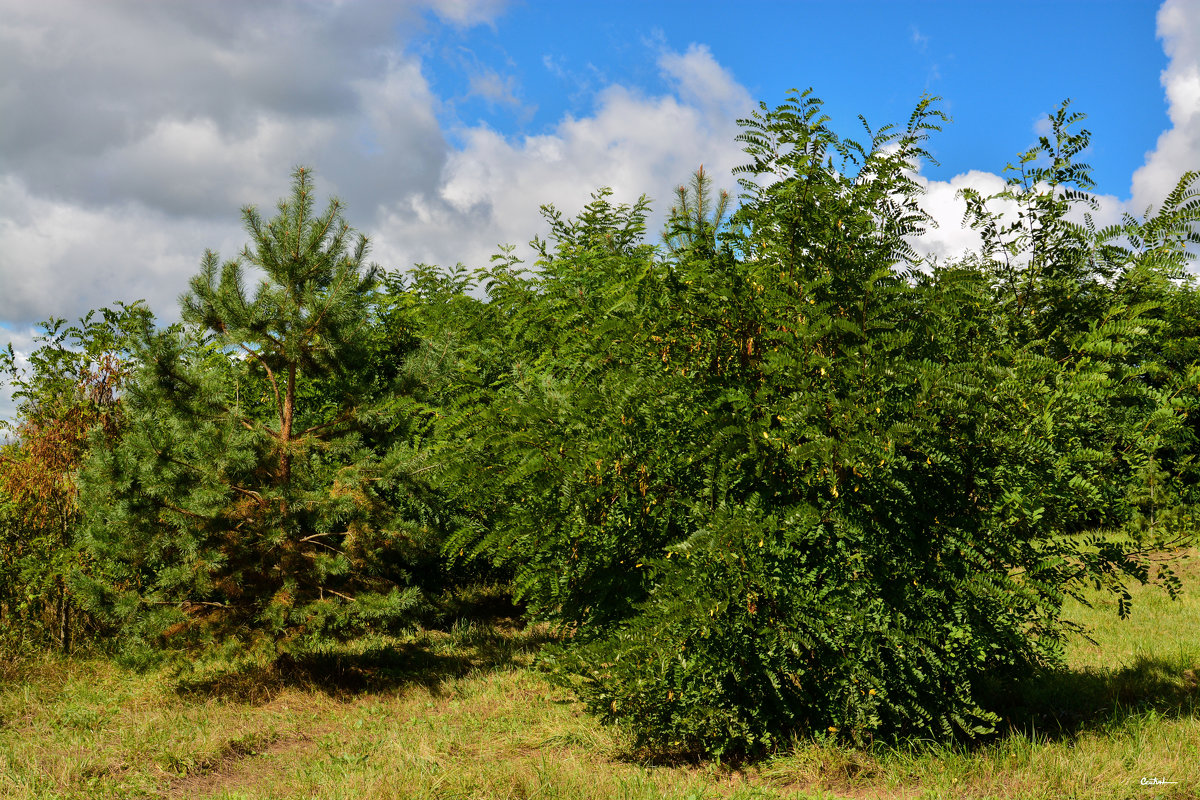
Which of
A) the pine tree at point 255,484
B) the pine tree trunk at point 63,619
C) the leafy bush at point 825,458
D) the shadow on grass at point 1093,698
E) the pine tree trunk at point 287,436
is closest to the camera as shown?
the leafy bush at point 825,458

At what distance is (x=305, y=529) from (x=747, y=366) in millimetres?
4802

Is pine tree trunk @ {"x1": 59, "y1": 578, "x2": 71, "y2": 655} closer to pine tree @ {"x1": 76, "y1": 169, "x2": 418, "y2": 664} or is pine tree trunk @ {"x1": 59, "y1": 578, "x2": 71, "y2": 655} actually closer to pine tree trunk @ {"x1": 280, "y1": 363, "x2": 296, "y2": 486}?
pine tree @ {"x1": 76, "y1": 169, "x2": 418, "y2": 664}

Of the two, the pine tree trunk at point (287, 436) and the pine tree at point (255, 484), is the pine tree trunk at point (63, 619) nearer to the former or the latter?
the pine tree at point (255, 484)

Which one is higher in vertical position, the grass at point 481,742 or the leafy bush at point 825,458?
the leafy bush at point 825,458

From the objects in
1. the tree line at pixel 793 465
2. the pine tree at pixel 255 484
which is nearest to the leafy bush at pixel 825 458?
the tree line at pixel 793 465

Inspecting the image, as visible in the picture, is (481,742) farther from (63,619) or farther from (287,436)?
(63,619)

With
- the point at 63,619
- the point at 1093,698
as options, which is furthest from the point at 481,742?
the point at 63,619

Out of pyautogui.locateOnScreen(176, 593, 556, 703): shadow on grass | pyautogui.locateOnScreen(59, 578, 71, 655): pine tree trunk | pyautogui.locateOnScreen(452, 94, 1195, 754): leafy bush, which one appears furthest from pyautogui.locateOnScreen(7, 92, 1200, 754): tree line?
pyautogui.locateOnScreen(59, 578, 71, 655): pine tree trunk

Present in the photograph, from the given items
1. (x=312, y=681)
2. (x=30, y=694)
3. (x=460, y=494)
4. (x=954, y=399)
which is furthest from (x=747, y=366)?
(x=30, y=694)

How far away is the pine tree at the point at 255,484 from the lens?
6984 mm

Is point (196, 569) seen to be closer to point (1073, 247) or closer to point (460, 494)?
point (460, 494)

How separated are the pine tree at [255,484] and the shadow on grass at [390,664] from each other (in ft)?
0.92

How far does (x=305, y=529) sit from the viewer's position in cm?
767

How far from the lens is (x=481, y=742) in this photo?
19.4 ft
